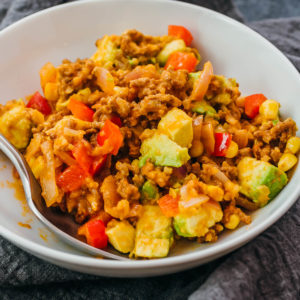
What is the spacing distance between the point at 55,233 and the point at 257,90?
2.28m

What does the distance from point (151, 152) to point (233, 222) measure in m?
0.77

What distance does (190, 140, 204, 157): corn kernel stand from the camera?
3357mm

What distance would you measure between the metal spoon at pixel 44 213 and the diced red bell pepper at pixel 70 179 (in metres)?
0.20

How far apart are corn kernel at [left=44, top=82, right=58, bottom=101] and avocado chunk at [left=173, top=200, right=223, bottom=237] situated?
1661 mm

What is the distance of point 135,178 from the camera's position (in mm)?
3211

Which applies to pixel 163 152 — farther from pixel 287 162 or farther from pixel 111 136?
pixel 287 162

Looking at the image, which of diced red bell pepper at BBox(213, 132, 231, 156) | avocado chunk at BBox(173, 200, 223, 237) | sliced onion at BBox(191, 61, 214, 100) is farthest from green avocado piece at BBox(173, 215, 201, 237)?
sliced onion at BBox(191, 61, 214, 100)

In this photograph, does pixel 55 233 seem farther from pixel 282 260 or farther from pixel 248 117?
pixel 248 117

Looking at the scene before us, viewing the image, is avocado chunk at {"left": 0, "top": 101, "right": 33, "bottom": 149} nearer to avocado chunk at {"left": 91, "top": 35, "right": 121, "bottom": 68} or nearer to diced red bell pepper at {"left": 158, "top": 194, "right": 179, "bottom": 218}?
avocado chunk at {"left": 91, "top": 35, "right": 121, "bottom": 68}

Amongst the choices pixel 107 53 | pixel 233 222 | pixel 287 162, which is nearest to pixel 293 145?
pixel 287 162

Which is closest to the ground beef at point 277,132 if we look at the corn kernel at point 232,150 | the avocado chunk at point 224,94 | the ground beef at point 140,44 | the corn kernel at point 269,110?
the corn kernel at point 269,110

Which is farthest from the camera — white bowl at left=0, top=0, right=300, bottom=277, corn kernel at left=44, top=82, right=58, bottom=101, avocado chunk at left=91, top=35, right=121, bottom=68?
avocado chunk at left=91, top=35, right=121, bottom=68

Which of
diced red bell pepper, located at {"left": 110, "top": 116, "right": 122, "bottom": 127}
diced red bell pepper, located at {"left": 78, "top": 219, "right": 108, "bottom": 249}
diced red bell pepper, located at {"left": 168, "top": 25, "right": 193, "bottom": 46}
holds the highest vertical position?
diced red bell pepper, located at {"left": 168, "top": 25, "right": 193, "bottom": 46}

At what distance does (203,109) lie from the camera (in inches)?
140
